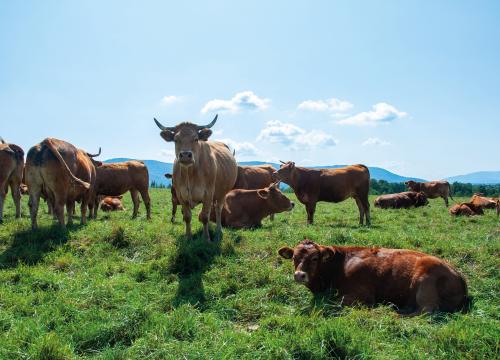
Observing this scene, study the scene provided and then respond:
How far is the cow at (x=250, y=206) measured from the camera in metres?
13.3

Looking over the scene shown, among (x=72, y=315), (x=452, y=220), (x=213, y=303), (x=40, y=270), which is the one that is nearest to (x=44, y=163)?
(x=40, y=270)

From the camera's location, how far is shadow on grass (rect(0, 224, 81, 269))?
8.43 meters

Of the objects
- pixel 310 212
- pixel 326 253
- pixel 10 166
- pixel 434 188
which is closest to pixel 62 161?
pixel 10 166

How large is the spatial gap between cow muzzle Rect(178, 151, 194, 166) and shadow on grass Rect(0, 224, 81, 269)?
312 cm

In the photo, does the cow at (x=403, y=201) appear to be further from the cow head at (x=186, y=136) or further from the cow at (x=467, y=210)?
the cow head at (x=186, y=136)

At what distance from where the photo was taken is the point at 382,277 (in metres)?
6.62

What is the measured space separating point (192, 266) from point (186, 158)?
216cm

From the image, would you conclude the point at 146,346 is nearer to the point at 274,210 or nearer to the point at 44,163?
the point at 44,163

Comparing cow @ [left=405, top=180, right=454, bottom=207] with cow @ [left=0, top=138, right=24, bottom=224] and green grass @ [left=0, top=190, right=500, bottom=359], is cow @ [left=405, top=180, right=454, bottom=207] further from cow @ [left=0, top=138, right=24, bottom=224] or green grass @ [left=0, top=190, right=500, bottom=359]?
cow @ [left=0, top=138, right=24, bottom=224]

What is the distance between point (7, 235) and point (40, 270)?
2.65 m

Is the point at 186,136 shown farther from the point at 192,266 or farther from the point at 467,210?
the point at 467,210

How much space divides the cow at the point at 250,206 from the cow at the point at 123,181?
3.71 meters

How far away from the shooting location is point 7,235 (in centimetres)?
981

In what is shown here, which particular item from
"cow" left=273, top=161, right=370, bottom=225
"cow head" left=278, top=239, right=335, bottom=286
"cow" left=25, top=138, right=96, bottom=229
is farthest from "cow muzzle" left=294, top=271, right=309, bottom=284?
"cow" left=273, top=161, right=370, bottom=225
